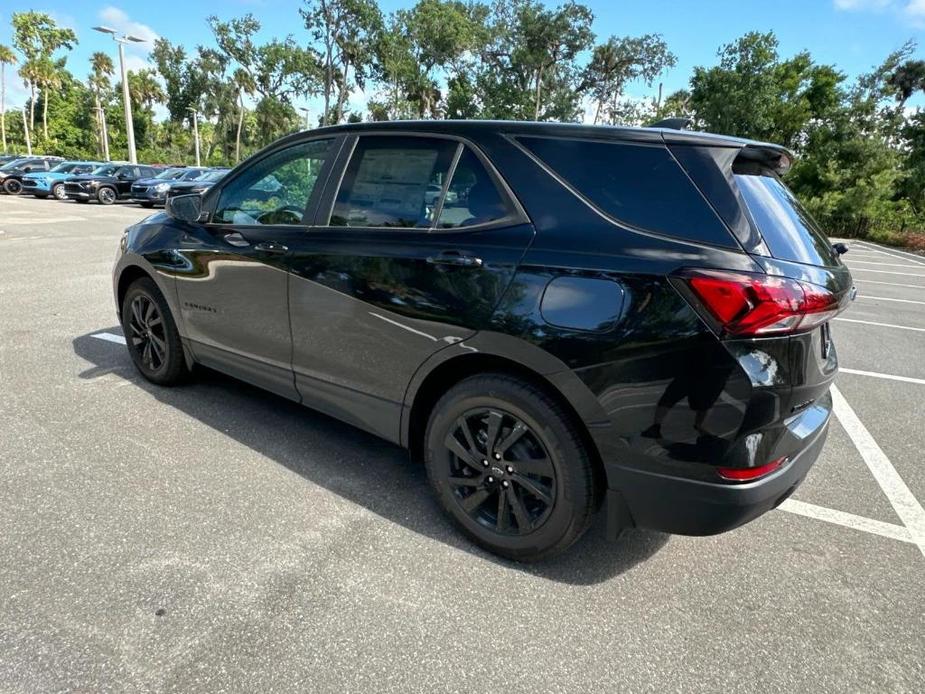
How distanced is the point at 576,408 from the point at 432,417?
0.73 meters

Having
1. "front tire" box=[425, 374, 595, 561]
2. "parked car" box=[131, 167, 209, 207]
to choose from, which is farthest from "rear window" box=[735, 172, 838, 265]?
"parked car" box=[131, 167, 209, 207]

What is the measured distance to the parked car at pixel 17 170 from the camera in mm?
26031

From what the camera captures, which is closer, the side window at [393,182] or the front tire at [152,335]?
the side window at [393,182]

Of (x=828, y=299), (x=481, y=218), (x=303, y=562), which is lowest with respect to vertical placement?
(x=303, y=562)

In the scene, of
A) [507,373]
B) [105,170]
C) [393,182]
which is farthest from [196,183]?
[507,373]

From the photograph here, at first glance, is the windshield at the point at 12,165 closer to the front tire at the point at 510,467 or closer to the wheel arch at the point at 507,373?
the wheel arch at the point at 507,373

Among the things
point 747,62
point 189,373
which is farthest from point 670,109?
point 189,373

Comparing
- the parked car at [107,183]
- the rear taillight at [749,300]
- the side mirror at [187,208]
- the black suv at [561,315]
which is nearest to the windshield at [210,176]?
the parked car at [107,183]

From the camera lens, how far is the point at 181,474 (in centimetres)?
310

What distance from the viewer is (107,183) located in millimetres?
24250

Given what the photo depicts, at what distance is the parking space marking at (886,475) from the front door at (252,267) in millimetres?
3202

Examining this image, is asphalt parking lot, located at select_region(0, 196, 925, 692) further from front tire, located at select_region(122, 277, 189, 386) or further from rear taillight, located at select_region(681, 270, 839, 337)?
rear taillight, located at select_region(681, 270, 839, 337)

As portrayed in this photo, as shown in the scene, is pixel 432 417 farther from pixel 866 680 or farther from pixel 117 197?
pixel 117 197

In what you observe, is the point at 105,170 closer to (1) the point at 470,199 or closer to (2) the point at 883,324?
(2) the point at 883,324
